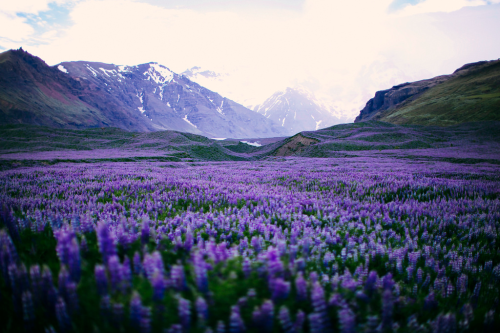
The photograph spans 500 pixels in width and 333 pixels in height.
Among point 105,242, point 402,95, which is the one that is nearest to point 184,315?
point 105,242

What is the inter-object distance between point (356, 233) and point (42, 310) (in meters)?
3.86

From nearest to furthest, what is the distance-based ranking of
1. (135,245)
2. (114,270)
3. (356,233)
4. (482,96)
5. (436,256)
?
(114,270), (135,245), (436,256), (356,233), (482,96)

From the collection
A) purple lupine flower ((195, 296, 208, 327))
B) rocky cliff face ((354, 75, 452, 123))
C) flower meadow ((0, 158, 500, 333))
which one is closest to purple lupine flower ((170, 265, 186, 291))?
flower meadow ((0, 158, 500, 333))

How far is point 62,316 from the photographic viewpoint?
1.40 metres

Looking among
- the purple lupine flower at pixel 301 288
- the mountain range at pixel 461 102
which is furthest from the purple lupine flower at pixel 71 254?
the mountain range at pixel 461 102

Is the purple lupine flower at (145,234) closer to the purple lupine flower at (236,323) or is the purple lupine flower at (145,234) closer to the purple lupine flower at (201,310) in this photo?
the purple lupine flower at (201,310)

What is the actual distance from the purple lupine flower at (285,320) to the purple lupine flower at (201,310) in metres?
0.41

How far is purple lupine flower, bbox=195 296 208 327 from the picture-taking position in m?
1.38

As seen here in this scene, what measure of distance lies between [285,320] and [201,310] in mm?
472

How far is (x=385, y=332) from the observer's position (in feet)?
5.29

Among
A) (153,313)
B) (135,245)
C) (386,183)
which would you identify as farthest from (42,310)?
(386,183)

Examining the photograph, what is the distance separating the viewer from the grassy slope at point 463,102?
85.7 metres

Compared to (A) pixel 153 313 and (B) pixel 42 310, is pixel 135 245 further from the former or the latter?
(A) pixel 153 313

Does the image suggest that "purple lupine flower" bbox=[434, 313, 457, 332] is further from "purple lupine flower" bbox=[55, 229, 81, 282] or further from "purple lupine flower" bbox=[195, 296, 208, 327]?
"purple lupine flower" bbox=[55, 229, 81, 282]
